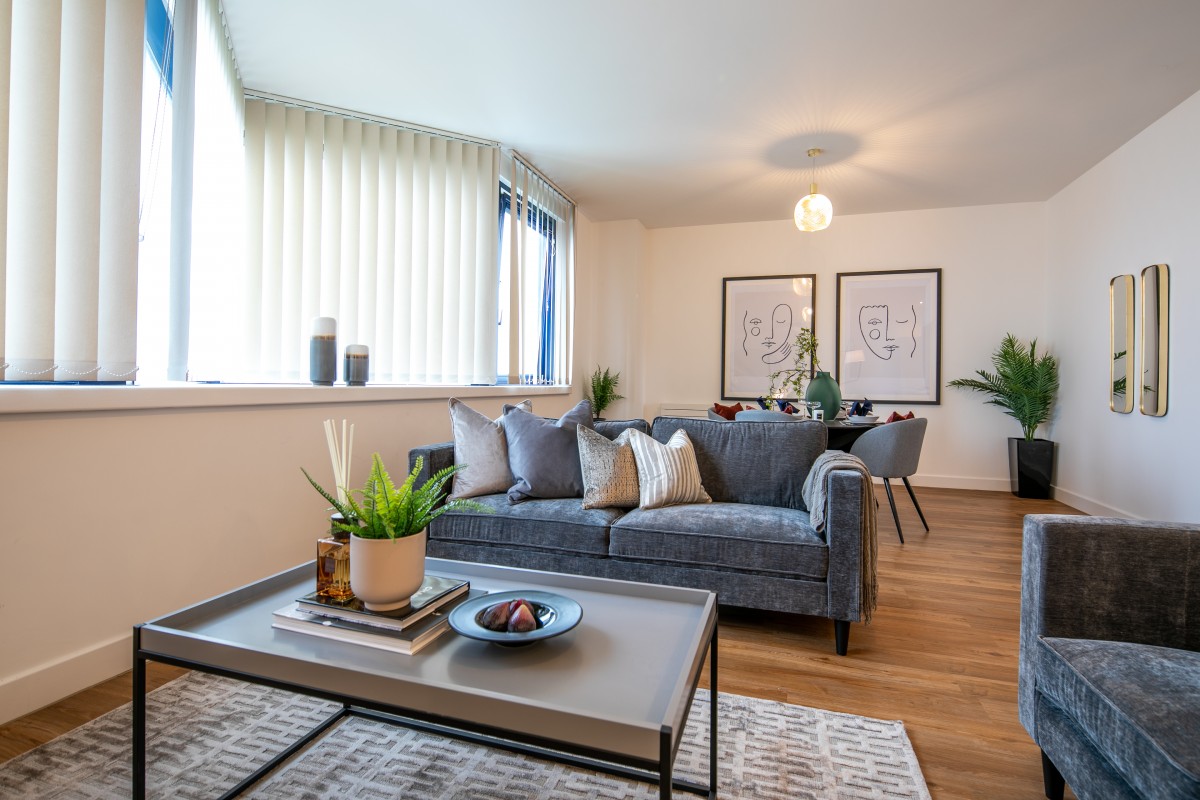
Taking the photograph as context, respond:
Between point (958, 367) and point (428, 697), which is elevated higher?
point (958, 367)

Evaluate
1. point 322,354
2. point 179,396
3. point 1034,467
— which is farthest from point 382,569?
point 1034,467

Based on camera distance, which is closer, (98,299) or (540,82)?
(98,299)

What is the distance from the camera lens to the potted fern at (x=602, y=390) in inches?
225

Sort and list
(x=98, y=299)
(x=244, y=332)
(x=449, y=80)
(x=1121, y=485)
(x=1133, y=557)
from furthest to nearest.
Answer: (x=1121, y=485) → (x=449, y=80) → (x=244, y=332) → (x=98, y=299) → (x=1133, y=557)

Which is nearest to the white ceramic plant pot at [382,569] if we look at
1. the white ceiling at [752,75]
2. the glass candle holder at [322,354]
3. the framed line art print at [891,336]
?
the glass candle holder at [322,354]

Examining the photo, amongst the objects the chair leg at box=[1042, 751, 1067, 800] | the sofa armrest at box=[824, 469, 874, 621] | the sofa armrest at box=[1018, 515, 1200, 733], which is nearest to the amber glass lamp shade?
the sofa armrest at box=[824, 469, 874, 621]

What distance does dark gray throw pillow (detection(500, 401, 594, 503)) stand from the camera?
252cm

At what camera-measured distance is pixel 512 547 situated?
92.1 inches

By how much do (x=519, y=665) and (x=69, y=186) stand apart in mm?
1899

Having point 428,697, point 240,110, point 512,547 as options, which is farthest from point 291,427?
point 428,697

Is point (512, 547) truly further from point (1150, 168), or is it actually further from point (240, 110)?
point (1150, 168)

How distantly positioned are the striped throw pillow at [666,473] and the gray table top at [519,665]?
3.25ft

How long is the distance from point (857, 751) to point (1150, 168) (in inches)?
168

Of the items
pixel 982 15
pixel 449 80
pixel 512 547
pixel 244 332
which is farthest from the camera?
pixel 449 80
